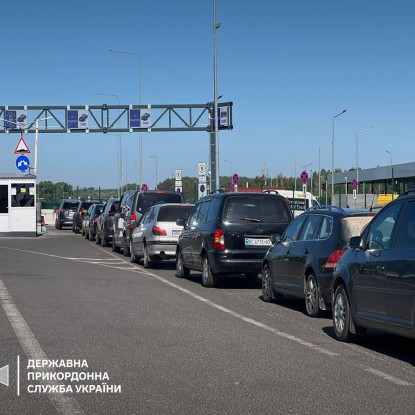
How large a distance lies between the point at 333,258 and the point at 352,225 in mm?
590

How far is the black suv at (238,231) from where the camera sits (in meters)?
16.4

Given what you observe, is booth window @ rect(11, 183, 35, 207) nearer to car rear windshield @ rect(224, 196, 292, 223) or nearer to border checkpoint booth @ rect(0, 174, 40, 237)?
border checkpoint booth @ rect(0, 174, 40, 237)

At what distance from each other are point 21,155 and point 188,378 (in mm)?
33583

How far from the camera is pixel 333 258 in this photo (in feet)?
38.5

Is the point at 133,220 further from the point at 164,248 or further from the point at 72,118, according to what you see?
the point at 72,118

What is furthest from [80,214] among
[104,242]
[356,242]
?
[356,242]

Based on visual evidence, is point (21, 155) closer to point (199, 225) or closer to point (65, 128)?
point (65, 128)

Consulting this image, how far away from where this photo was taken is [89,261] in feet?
79.3

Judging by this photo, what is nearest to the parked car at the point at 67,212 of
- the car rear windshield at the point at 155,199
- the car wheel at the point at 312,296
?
the car rear windshield at the point at 155,199

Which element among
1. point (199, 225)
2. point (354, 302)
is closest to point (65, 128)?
point (199, 225)

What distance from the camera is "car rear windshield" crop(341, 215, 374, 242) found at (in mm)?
11883

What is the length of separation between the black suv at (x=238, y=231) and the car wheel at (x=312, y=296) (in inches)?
154

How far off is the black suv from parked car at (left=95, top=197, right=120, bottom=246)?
14689mm

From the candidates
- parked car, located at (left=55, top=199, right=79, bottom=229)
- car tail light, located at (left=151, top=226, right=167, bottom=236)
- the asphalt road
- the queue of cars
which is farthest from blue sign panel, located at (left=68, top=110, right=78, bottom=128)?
the asphalt road
